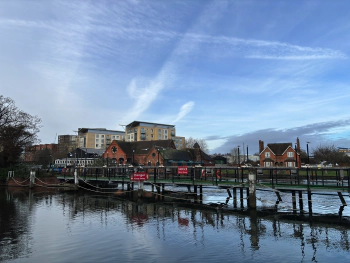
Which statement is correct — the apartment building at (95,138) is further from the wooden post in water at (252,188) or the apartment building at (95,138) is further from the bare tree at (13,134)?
the wooden post in water at (252,188)

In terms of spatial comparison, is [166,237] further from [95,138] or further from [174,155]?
[95,138]

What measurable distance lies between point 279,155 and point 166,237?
2596 inches

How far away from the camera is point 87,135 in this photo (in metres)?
151

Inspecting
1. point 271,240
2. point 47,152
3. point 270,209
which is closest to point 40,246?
point 271,240

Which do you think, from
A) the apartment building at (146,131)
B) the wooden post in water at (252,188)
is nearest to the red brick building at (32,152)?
the apartment building at (146,131)

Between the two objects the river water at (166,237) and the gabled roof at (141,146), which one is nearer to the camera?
the river water at (166,237)

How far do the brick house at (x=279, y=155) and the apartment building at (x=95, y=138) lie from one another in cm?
9433

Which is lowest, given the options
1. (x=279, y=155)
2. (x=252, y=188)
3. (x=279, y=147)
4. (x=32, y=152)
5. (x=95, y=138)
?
(x=252, y=188)

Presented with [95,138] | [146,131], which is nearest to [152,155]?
[146,131]

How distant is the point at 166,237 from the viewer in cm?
1482

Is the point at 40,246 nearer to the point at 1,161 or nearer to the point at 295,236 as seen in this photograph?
the point at 295,236

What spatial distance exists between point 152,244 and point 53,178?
37.7 metres

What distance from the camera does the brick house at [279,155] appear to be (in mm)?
73200

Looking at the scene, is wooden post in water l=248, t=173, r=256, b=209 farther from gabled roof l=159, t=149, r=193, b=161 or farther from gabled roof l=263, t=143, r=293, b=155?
gabled roof l=263, t=143, r=293, b=155
